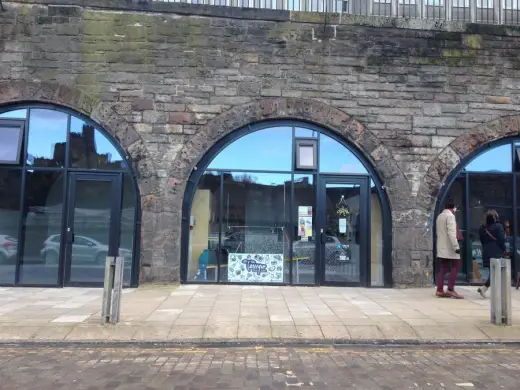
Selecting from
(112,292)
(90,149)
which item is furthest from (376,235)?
(90,149)

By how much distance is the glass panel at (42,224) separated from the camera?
9.26 m

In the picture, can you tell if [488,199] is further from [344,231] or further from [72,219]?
[72,219]

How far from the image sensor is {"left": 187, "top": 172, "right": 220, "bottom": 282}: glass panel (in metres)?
9.62

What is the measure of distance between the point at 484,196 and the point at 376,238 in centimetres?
269

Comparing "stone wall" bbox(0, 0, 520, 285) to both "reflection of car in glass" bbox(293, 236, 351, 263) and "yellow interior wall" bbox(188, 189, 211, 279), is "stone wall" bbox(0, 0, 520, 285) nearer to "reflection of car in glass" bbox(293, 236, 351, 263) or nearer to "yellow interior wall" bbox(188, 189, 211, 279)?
"yellow interior wall" bbox(188, 189, 211, 279)

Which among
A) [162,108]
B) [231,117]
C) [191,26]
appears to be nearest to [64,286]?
[162,108]

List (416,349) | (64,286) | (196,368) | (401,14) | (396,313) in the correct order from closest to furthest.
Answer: (196,368)
(416,349)
(396,313)
(64,286)
(401,14)

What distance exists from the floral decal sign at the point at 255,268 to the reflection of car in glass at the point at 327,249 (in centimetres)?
42

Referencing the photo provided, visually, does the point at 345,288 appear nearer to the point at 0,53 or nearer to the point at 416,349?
the point at 416,349

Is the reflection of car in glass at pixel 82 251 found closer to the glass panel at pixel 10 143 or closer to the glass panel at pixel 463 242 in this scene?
the glass panel at pixel 10 143

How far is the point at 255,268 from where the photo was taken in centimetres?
968

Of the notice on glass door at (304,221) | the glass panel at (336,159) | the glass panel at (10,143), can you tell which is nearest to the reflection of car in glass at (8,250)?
the glass panel at (10,143)

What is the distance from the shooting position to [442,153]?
965 cm

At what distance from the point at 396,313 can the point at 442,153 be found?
14.1 feet
